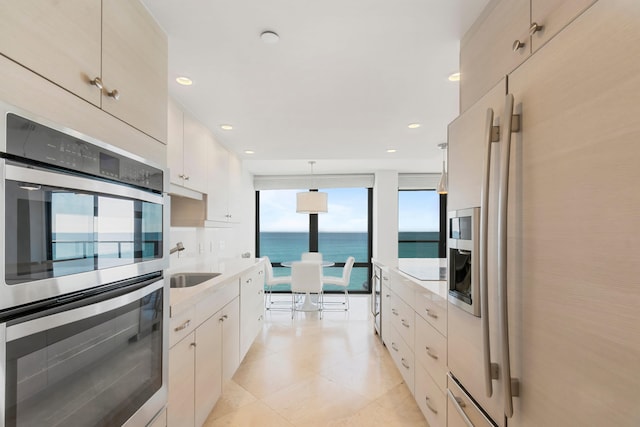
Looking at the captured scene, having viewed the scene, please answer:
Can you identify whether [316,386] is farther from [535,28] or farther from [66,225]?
[535,28]

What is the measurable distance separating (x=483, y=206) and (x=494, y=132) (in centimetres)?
23

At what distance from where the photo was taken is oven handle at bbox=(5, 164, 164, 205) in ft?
2.25

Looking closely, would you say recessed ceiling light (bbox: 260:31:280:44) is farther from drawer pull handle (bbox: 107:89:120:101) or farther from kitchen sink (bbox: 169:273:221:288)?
kitchen sink (bbox: 169:273:221:288)

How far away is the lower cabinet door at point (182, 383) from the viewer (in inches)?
56.1

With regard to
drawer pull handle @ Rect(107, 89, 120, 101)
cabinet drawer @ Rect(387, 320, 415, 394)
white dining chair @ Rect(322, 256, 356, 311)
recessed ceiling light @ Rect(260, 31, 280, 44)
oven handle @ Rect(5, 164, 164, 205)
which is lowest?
A: cabinet drawer @ Rect(387, 320, 415, 394)

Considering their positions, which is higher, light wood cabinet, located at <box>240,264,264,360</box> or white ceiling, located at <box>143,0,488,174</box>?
white ceiling, located at <box>143,0,488,174</box>

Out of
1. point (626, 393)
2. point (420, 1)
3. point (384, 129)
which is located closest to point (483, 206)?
point (626, 393)

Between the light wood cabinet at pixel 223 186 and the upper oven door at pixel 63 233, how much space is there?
1.95 metres

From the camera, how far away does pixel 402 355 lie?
2.49 meters

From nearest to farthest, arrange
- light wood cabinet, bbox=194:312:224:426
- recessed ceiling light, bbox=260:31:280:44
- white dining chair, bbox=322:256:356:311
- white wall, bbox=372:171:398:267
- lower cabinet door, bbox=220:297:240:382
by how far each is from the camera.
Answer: recessed ceiling light, bbox=260:31:280:44 → light wood cabinet, bbox=194:312:224:426 → lower cabinet door, bbox=220:297:240:382 → white dining chair, bbox=322:256:356:311 → white wall, bbox=372:171:398:267

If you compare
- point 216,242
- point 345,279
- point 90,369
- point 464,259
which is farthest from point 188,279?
point 345,279

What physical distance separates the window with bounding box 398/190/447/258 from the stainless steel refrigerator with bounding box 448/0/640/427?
520 centimetres

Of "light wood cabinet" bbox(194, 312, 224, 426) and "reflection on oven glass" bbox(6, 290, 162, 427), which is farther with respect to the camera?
"light wood cabinet" bbox(194, 312, 224, 426)

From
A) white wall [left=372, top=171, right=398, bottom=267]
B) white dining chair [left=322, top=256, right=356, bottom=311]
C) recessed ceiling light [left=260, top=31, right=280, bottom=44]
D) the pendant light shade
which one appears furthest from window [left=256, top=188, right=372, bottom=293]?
recessed ceiling light [left=260, top=31, right=280, bottom=44]
